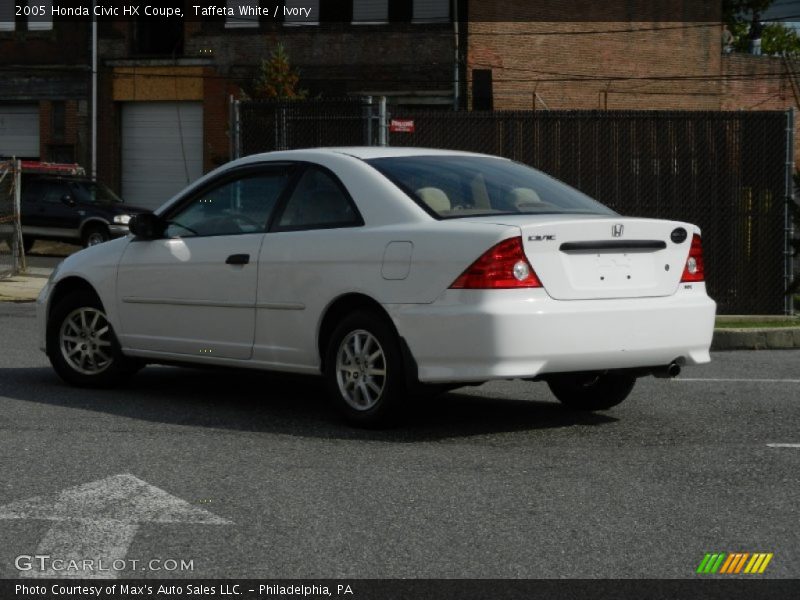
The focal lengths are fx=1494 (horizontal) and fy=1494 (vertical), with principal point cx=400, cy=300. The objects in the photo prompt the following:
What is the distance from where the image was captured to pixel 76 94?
41062mm

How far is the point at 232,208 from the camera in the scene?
905cm

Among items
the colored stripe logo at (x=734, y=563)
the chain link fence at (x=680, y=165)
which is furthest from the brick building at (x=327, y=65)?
the colored stripe logo at (x=734, y=563)

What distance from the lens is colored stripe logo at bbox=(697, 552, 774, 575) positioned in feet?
16.5

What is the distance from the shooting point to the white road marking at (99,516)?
5.22m

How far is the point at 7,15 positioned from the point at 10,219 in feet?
70.1

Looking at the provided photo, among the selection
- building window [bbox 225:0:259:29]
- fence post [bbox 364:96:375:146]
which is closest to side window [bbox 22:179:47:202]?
building window [bbox 225:0:259:29]

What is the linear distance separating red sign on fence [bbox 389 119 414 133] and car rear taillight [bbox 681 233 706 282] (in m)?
7.36

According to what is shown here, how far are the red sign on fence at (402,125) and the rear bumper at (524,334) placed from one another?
25.4 feet

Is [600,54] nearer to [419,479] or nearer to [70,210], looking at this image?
[70,210]

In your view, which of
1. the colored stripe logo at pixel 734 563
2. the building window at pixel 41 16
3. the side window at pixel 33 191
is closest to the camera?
the colored stripe logo at pixel 734 563

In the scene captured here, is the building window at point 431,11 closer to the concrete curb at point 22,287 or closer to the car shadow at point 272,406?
the concrete curb at point 22,287

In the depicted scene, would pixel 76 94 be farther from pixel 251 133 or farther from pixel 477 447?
pixel 477 447

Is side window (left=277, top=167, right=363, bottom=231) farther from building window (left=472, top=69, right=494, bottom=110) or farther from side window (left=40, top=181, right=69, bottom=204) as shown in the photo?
building window (left=472, top=69, right=494, bottom=110)

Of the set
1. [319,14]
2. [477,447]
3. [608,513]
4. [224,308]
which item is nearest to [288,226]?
[224,308]
